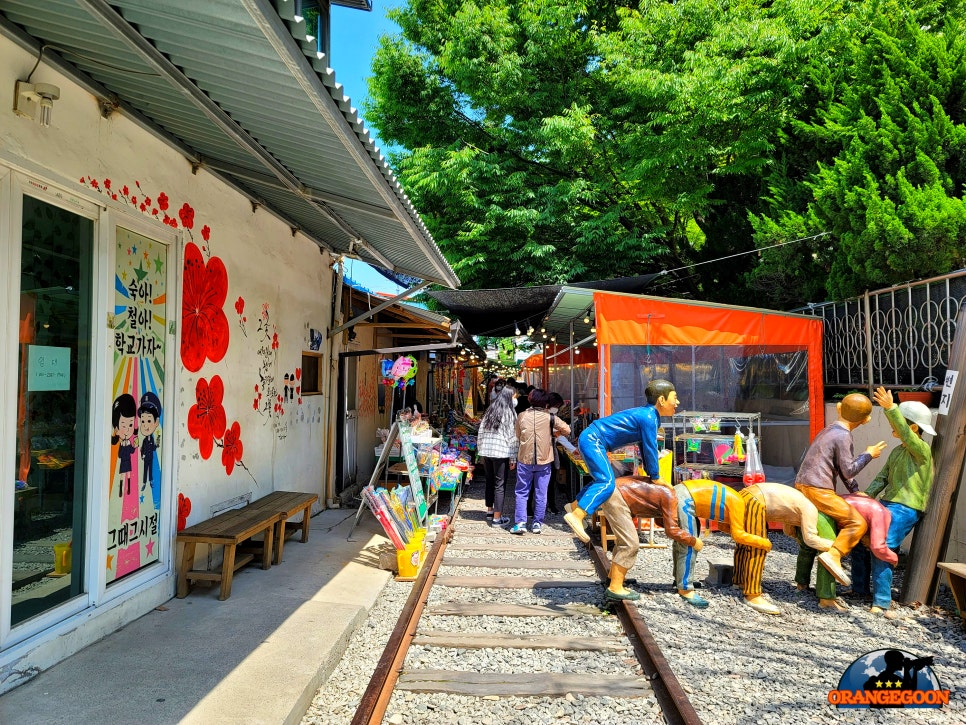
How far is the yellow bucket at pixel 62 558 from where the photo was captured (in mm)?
3746

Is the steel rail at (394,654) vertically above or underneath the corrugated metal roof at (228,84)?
underneath

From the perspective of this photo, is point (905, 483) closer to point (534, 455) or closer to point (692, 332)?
point (692, 332)

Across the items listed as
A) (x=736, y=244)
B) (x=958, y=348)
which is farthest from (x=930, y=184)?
(x=736, y=244)

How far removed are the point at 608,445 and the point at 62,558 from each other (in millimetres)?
4045

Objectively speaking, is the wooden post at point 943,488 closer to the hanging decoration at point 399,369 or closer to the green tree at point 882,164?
the green tree at point 882,164

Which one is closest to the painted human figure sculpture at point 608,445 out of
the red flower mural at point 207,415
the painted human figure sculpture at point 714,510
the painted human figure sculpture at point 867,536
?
the painted human figure sculpture at point 714,510

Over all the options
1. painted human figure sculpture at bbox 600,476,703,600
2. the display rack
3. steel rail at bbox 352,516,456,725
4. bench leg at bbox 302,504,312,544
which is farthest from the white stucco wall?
the display rack

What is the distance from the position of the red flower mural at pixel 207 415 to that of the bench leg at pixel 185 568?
0.79 m

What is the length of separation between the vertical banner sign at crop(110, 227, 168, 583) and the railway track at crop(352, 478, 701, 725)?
2.11 m

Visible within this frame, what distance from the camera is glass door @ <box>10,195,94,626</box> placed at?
3.47m

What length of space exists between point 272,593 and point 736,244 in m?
11.1

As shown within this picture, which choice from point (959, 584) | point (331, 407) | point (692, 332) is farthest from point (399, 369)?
point (959, 584)

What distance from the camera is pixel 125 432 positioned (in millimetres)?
4332

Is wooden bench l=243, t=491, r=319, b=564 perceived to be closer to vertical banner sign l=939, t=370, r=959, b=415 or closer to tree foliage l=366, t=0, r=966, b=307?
vertical banner sign l=939, t=370, r=959, b=415
